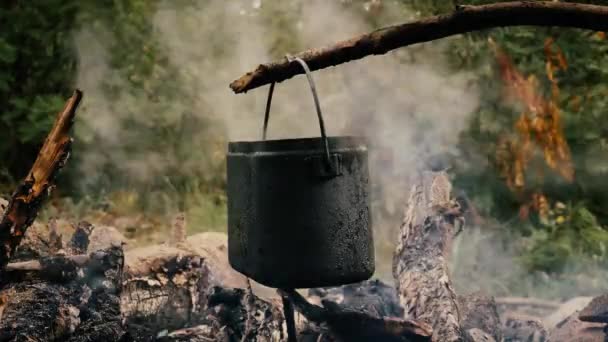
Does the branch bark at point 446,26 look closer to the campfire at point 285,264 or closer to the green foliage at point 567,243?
the campfire at point 285,264

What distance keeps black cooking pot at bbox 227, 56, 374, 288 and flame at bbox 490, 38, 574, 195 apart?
4089 millimetres

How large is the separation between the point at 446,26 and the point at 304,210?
89 cm

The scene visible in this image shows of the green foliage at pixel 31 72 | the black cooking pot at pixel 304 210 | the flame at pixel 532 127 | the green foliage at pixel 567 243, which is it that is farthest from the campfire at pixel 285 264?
the green foliage at pixel 31 72

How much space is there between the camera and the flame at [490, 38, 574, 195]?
19.1ft

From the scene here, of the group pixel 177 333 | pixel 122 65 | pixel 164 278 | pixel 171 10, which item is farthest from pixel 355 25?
pixel 177 333

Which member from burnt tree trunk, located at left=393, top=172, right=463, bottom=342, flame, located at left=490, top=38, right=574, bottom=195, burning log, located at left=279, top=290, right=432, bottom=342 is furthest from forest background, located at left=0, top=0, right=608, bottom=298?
burning log, located at left=279, top=290, right=432, bottom=342

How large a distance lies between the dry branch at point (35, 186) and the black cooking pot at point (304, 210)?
98cm

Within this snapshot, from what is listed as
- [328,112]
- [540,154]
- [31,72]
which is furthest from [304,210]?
[31,72]

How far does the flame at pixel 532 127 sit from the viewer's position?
583 cm

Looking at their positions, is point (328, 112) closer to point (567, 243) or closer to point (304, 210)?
point (567, 243)

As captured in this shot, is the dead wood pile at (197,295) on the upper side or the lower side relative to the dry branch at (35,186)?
lower

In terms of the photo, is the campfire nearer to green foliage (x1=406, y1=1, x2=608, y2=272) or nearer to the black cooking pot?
the black cooking pot

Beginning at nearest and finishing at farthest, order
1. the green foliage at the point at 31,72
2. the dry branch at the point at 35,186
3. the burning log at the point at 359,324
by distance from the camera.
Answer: the dry branch at the point at 35,186
the burning log at the point at 359,324
the green foliage at the point at 31,72

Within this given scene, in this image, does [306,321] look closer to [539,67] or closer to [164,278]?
[164,278]
